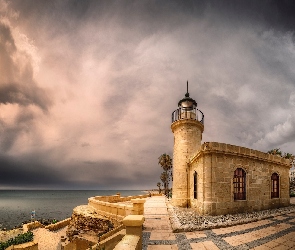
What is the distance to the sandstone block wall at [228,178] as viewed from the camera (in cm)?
1180

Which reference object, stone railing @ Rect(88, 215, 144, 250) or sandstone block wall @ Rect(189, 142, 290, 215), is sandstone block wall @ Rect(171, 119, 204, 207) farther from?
stone railing @ Rect(88, 215, 144, 250)

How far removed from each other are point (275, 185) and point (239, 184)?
468 cm

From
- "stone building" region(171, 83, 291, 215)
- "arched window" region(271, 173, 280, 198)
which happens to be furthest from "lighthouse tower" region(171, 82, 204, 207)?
"arched window" region(271, 173, 280, 198)

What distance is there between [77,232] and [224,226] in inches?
517

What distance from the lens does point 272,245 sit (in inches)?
250

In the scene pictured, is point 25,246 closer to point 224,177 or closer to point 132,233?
point 132,233

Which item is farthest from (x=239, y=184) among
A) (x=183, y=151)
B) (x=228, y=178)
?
(x=183, y=151)

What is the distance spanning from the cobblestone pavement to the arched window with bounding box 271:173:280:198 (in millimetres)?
6075

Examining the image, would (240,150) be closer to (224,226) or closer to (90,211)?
(224,226)

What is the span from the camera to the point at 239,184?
12688 mm

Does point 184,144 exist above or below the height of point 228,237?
above

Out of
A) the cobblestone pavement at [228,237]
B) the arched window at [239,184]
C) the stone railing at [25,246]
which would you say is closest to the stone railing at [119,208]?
the cobblestone pavement at [228,237]

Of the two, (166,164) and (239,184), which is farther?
(166,164)

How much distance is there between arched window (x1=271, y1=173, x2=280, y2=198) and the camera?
580 inches
